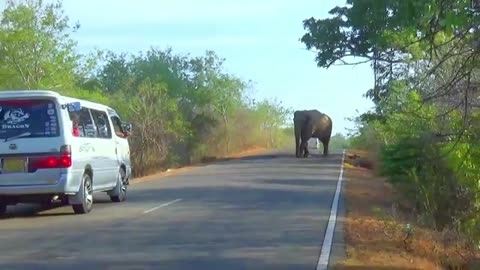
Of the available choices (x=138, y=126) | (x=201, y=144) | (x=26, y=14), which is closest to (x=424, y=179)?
(x=26, y=14)

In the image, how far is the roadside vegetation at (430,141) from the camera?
418 inches

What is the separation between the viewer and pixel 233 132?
74.9 metres

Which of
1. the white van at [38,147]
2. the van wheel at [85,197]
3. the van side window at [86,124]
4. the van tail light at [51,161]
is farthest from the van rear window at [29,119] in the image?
the van wheel at [85,197]

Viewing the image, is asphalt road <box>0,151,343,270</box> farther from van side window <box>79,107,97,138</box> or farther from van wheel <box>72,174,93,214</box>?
van side window <box>79,107,97,138</box>

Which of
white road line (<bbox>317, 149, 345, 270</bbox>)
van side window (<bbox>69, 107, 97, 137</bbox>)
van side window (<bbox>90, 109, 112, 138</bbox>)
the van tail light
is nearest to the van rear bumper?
the van tail light

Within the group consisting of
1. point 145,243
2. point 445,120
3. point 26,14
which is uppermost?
A: point 26,14

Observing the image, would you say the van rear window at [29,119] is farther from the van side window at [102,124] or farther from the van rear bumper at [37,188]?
the van side window at [102,124]

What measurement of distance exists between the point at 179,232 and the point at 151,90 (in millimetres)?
37343

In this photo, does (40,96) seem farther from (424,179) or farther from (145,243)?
(424,179)

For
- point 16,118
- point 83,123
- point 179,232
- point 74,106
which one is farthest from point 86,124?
point 179,232

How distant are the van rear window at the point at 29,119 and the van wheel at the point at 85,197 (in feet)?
5.05

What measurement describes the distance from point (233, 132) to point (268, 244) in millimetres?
59769

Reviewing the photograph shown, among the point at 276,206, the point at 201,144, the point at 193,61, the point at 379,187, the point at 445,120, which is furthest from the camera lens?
the point at 193,61

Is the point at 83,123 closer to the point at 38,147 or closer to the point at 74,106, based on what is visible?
the point at 74,106
